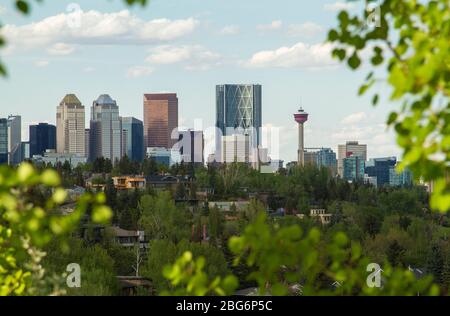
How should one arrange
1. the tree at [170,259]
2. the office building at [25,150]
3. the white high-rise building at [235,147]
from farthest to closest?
the white high-rise building at [235,147] → the office building at [25,150] → the tree at [170,259]

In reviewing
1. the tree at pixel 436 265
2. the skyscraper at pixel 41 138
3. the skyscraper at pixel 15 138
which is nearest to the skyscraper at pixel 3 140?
the skyscraper at pixel 15 138

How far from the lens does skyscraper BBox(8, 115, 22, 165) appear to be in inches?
5832

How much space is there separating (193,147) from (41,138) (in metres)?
34.2

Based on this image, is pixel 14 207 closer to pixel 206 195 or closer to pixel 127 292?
pixel 127 292

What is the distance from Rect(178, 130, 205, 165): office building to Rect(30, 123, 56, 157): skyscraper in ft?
93.4

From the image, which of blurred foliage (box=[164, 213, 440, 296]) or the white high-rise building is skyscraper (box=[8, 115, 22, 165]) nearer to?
the white high-rise building

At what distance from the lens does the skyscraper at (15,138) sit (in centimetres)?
14812

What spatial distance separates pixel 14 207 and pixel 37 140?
185895 mm

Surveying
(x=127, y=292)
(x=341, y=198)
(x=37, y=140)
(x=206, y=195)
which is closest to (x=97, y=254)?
(x=127, y=292)

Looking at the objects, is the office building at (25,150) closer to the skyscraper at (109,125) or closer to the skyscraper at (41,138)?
the skyscraper at (41,138)

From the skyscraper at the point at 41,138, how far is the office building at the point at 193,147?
28472 millimetres

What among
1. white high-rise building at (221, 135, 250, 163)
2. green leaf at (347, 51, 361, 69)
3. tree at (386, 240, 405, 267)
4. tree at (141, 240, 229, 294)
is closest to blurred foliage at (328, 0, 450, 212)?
green leaf at (347, 51, 361, 69)

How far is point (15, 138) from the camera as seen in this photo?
15525 cm

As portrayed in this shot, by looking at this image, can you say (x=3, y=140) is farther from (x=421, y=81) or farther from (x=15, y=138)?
(x=421, y=81)
